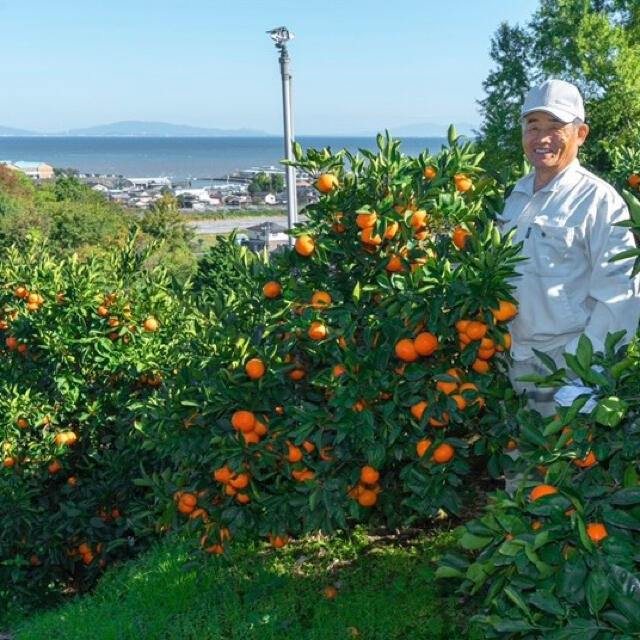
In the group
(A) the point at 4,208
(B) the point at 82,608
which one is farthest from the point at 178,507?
(A) the point at 4,208

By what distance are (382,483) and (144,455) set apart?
2.60 metres

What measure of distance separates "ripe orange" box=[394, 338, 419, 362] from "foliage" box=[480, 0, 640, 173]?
17973 mm

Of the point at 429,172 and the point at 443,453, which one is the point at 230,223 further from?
the point at 443,453

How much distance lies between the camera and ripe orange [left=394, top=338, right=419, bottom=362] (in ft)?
9.55

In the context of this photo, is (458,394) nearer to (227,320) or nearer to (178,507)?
(227,320)

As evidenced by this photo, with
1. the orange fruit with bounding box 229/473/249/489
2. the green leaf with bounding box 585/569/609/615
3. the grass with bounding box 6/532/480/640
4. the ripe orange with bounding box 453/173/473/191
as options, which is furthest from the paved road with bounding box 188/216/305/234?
the green leaf with bounding box 585/569/609/615

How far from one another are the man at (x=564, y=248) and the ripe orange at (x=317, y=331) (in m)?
0.73

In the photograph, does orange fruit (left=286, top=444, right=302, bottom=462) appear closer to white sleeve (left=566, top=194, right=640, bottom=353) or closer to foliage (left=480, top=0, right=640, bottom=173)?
white sleeve (left=566, top=194, right=640, bottom=353)

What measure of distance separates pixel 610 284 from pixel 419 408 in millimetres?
790

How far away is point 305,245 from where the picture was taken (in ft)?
11.0

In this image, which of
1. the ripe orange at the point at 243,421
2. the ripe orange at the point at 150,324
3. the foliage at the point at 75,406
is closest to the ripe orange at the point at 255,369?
the ripe orange at the point at 243,421

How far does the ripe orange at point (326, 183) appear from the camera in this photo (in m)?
3.34

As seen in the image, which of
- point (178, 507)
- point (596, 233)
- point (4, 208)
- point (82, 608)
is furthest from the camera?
point (4, 208)

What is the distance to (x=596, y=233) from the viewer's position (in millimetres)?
2758
